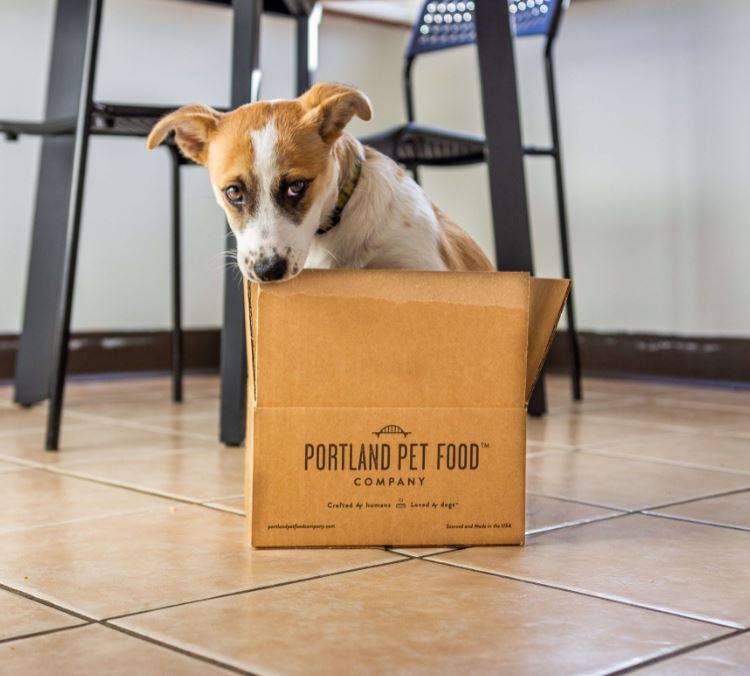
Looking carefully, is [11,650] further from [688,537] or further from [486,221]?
[486,221]

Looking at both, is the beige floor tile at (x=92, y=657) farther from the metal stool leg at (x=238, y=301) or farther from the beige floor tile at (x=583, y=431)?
the beige floor tile at (x=583, y=431)

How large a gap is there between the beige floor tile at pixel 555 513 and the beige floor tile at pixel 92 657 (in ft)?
1.97

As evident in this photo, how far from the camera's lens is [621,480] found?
1711 millimetres

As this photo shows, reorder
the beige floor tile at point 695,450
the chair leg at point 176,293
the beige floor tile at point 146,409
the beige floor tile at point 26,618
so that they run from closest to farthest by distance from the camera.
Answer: the beige floor tile at point 26,618 → the beige floor tile at point 695,450 → the beige floor tile at point 146,409 → the chair leg at point 176,293

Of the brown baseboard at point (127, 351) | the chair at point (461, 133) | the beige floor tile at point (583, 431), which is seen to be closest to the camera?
the beige floor tile at point (583, 431)

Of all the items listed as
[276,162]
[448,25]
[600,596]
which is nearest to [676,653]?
[600,596]

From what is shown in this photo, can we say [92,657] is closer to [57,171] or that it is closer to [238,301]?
[238,301]

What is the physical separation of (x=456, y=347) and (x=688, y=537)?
0.38m

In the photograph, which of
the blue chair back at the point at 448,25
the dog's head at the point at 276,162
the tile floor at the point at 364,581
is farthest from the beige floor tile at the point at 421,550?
the blue chair back at the point at 448,25

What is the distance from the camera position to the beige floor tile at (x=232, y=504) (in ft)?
4.85

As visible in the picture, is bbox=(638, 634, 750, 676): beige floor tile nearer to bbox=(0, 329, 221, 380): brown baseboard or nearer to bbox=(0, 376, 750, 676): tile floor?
bbox=(0, 376, 750, 676): tile floor

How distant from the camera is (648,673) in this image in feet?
2.80

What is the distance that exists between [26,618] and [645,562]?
655 millimetres

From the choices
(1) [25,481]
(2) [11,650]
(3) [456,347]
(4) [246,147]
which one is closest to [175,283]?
(1) [25,481]
